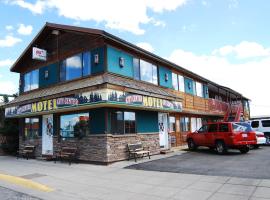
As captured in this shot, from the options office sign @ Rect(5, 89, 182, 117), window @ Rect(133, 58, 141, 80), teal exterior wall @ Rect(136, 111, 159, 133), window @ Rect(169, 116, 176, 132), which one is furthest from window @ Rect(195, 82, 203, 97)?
window @ Rect(133, 58, 141, 80)

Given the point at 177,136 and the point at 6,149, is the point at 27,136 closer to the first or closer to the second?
the point at 6,149

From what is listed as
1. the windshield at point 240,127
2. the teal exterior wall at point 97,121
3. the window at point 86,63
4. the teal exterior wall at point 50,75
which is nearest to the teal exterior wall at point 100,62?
the window at point 86,63

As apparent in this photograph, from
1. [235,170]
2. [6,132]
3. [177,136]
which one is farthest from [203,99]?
[6,132]

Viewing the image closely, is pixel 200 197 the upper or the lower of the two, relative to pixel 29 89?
lower

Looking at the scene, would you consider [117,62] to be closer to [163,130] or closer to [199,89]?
[163,130]

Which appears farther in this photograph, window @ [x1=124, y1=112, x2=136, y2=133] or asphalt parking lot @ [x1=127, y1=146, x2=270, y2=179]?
window @ [x1=124, y1=112, x2=136, y2=133]

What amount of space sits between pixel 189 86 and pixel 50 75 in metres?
12.4

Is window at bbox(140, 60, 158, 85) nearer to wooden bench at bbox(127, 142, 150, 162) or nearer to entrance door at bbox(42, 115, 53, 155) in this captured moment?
wooden bench at bbox(127, 142, 150, 162)

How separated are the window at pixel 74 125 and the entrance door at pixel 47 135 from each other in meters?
1.47

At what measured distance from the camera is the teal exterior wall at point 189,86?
78.0 ft

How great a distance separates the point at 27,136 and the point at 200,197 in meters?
15.7

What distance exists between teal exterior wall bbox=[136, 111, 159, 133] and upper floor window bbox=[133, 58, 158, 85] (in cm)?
224

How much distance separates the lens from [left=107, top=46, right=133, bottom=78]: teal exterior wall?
14547mm

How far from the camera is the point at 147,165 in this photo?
12.9 metres
